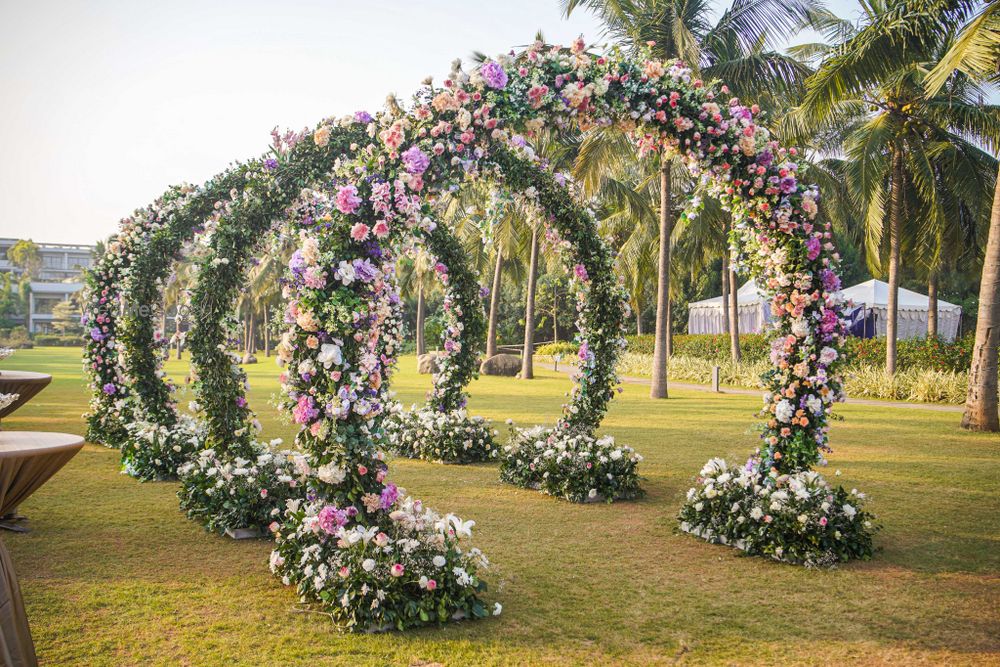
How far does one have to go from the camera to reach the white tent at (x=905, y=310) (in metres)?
27.8

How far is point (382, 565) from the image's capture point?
4.15 meters

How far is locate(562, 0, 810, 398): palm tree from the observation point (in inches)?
607

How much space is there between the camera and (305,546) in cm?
459

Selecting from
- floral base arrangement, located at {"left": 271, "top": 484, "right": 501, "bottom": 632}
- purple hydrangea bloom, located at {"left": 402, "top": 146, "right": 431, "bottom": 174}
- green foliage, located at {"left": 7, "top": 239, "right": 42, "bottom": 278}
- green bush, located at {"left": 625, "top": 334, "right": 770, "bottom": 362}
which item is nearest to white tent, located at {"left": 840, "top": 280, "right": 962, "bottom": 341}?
green bush, located at {"left": 625, "top": 334, "right": 770, "bottom": 362}

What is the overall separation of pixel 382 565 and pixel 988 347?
11.3m

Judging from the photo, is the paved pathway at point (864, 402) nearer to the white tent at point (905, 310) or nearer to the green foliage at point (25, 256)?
the white tent at point (905, 310)

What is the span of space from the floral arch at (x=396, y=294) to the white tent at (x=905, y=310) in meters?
23.4

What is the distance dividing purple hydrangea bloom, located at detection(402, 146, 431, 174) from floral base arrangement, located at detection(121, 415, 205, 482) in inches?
197

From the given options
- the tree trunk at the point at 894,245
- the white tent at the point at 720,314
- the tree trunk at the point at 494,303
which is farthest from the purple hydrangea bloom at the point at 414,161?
the white tent at the point at 720,314

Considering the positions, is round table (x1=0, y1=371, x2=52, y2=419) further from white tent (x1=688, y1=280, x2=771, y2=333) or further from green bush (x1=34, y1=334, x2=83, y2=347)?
green bush (x1=34, y1=334, x2=83, y2=347)

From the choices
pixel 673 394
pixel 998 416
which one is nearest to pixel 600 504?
pixel 998 416

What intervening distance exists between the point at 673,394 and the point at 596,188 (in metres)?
6.07

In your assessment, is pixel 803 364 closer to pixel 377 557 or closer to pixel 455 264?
pixel 377 557

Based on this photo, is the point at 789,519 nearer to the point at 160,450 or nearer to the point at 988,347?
the point at 160,450
